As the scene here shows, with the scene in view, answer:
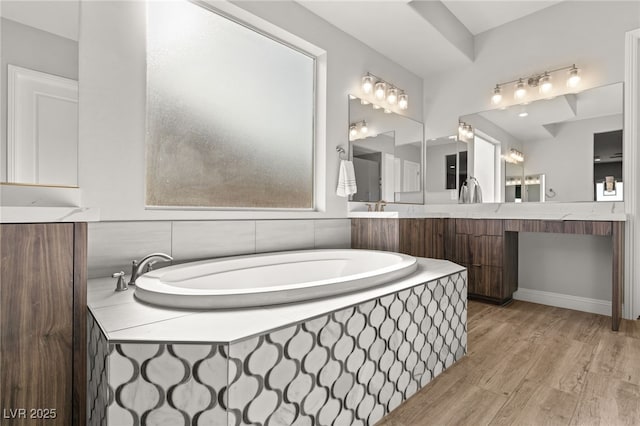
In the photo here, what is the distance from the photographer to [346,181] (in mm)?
2838

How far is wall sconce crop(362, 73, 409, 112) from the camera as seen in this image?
315cm

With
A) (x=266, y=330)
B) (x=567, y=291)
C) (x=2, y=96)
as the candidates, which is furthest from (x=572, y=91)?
(x=2, y=96)

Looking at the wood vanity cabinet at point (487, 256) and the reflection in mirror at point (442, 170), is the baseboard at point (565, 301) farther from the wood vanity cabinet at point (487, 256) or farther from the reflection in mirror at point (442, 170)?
the reflection in mirror at point (442, 170)

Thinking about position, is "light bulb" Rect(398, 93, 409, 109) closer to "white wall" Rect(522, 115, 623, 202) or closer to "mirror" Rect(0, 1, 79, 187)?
"white wall" Rect(522, 115, 623, 202)

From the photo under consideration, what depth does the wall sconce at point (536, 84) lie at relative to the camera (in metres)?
2.74

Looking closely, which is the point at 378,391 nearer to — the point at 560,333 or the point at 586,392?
the point at 586,392

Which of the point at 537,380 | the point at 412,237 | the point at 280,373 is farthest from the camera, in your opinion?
the point at 412,237

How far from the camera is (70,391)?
1.04 meters

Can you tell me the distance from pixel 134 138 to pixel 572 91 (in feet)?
11.1

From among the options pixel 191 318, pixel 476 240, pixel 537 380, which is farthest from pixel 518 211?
pixel 191 318

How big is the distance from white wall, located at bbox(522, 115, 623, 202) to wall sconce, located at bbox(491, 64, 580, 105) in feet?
1.17

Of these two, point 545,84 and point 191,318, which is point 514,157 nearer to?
point 545,84

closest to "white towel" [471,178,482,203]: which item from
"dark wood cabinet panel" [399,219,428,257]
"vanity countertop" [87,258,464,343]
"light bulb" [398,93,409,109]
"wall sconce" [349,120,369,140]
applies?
"dark wood cabinet panel" [399,219,428,257]

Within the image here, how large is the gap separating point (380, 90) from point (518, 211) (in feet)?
5.82
